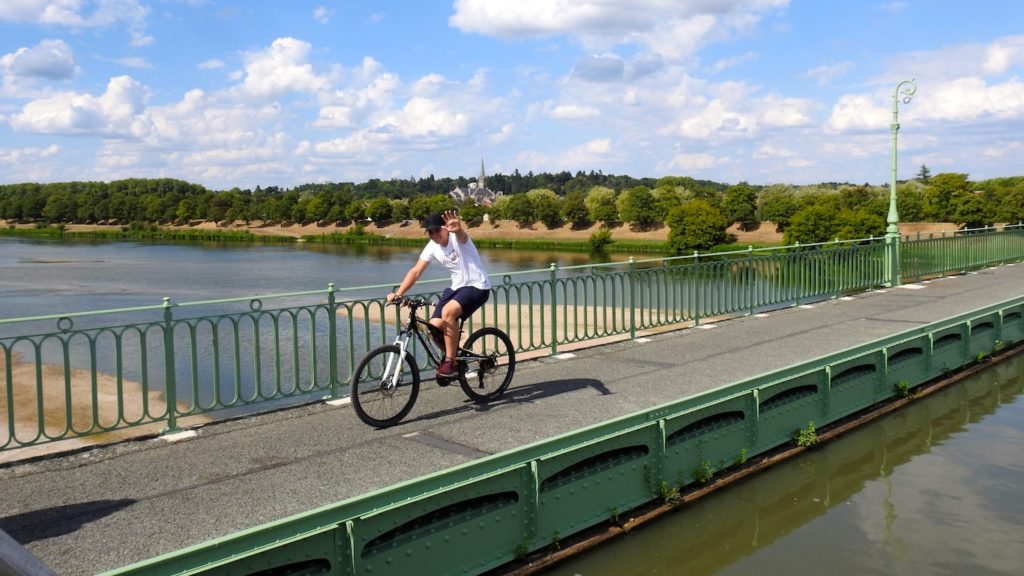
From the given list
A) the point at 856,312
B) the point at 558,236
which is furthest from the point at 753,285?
the point at 558,236

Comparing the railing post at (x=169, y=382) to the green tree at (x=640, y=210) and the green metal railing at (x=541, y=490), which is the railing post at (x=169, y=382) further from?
the green tree at (x=640, y=210)

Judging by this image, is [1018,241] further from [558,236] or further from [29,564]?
[558,236]

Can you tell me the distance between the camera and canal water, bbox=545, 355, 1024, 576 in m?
5.50

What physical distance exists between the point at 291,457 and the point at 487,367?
2.25 meters

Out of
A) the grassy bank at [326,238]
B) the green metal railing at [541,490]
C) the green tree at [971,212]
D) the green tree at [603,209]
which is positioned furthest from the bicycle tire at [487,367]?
the green tree at [603,209]

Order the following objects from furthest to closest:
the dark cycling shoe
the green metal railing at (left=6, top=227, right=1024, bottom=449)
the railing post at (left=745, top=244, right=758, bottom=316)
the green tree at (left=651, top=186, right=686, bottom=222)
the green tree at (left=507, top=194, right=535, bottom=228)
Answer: the green tree at (left=507, top=194, right=535, bottom=228)
the green tree at (left=651, top=186, right=686, bottom=222)
the railing post at (left=745, top=244, right=758, bottom=316)
the green metal railing at (left=6, top=227, right=1024, bottom=449)
the dark cycling shoe

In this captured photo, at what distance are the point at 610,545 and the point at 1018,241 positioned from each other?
24.4 meters

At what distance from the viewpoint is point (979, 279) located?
64.3 ft

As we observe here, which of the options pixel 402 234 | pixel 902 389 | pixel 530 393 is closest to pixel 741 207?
pixel 402 234

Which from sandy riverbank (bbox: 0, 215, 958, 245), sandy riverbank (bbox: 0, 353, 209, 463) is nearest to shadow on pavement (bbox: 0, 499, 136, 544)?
sandy riverbank (bbox: 0, 353, 209, 463)

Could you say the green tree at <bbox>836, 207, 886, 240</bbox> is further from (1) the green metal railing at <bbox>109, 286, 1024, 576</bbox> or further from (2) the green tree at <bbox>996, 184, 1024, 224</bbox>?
(1) the green metal railing at <bbox>109, 286, 1024, 576</bbox>

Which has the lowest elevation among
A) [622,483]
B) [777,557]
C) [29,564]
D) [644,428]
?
[777,557]

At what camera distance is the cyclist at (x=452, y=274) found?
293 inches

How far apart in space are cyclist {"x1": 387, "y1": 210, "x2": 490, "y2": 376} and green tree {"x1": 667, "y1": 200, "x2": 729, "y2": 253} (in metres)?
61.7
